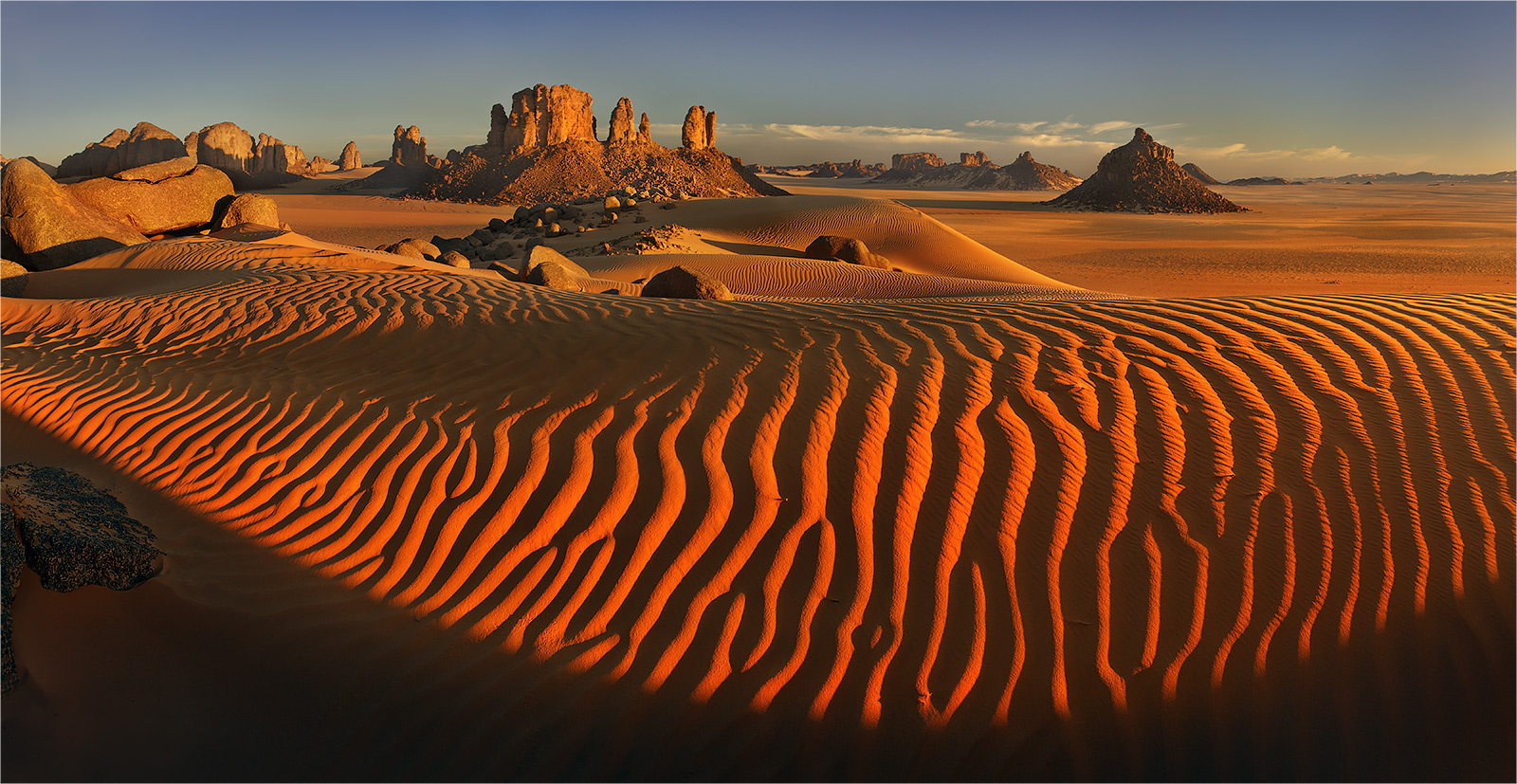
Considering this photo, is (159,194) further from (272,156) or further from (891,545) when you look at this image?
(272,156)

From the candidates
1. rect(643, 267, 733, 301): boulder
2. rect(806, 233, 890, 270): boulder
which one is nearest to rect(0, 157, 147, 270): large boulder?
rect(643, 267, 733, 301): boulder

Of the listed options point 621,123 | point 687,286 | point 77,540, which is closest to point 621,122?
point 621,123

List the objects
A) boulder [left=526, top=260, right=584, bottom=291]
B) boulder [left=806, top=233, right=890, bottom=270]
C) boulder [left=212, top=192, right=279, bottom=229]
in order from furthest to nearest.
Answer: boulder [left=806, top=233, right=890, bottom=270] → boulder [left=212, top=192, right=279, bottom=229] → boulder [left=526, top=260, right=584, bottom=291]

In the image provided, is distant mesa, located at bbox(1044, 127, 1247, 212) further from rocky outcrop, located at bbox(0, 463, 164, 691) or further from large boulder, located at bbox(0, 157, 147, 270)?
rocky outcrop, located at bbox(0, 463, 164, 691)

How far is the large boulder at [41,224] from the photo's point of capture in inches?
529

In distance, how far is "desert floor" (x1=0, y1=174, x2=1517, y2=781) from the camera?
9.73 feet

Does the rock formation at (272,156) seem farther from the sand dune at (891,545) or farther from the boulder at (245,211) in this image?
the sand dune at (891,545)

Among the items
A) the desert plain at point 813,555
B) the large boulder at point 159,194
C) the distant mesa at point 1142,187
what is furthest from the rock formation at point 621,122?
the desert plain at point 813,555

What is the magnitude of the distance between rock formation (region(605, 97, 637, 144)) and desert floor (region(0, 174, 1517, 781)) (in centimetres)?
6513

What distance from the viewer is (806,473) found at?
395cm

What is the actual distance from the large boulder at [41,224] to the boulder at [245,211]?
141 inches

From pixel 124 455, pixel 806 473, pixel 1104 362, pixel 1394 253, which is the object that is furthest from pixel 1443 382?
pixel 1394 253

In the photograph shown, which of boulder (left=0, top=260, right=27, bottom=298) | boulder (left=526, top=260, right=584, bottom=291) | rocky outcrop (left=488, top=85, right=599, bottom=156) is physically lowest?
boulder (left=0, top=260, right=27, bottom=298)

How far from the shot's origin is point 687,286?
9.84 m
